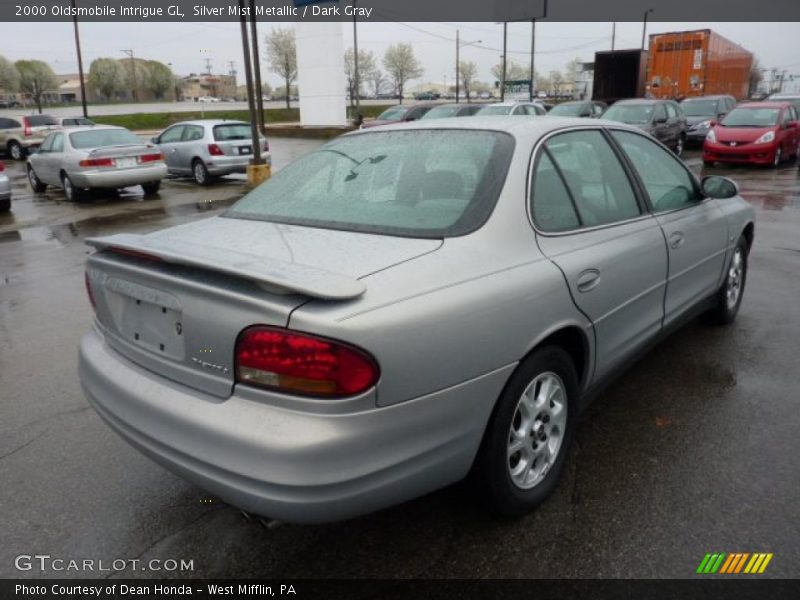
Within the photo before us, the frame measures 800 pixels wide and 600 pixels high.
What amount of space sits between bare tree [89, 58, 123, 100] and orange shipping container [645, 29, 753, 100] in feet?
297

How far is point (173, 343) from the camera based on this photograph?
2.24m

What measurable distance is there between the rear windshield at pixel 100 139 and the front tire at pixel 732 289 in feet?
38.5

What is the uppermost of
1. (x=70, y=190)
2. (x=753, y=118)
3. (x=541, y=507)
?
(x=753, y=118)

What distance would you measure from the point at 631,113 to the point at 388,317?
17.1m

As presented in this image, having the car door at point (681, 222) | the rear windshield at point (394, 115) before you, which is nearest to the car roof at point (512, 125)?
the car door at point (681, 222)

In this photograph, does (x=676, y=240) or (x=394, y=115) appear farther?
(x=394, y=115)

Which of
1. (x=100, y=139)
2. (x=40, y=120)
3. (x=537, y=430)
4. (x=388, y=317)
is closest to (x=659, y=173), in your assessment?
(x=537, y=430)

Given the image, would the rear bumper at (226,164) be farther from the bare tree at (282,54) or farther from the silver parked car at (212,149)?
the bare tree at (282,54)

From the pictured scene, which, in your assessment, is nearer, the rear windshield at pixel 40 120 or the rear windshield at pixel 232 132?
the rear windshield at pixel 232 132

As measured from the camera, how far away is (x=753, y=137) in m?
15.0

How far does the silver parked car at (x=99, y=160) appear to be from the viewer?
41.0 ft

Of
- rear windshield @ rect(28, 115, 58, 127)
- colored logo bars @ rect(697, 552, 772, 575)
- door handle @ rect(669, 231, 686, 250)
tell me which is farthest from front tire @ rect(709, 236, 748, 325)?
rear windshield @ rect(28, 115, 58, 127)

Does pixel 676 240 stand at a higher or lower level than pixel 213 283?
lower

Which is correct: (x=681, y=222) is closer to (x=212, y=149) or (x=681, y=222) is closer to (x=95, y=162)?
(x=95, y=162)
